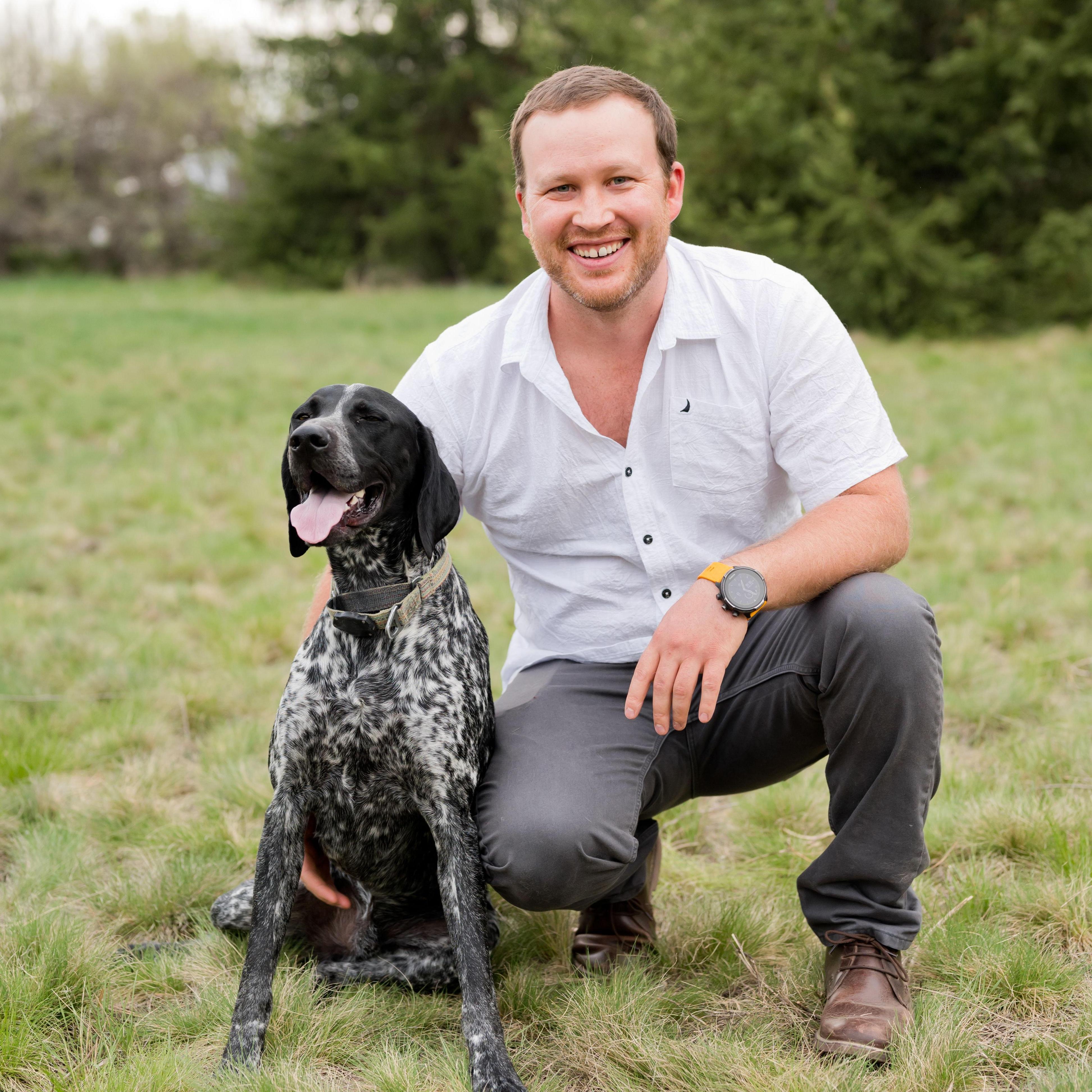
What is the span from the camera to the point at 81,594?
5023 millimetres

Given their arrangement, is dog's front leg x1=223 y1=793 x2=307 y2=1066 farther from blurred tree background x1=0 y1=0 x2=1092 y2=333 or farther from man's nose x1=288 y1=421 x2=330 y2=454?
blurred tree background x1=0 y1=0 x2=1092 y2=333

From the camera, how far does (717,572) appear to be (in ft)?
7.48

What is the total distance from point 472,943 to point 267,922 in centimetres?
41

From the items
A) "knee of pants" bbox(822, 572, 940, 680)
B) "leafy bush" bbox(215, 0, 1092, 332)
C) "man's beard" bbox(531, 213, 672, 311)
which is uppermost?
"leafy bush" bbox(215, 0, 1092, 332)

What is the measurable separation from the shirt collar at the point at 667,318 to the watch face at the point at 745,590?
2.02ft

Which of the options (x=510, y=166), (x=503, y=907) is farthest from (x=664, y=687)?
(x=510, y=166)

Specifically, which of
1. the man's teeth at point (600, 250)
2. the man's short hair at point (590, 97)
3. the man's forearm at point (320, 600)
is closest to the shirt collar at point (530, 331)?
the man's teeth at point (600, 250)

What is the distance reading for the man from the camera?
2.22 m

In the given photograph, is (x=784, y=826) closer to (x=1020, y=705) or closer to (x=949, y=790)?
(x=949, y=790)

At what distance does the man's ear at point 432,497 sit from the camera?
2416 millimetres

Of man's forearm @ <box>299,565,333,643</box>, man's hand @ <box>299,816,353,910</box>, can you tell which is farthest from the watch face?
man's hand @ <box>299,816,353,910</box>

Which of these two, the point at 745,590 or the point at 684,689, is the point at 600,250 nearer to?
the point at 745,590

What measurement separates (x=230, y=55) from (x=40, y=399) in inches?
814

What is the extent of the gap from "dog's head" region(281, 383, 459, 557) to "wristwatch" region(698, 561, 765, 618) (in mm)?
610
